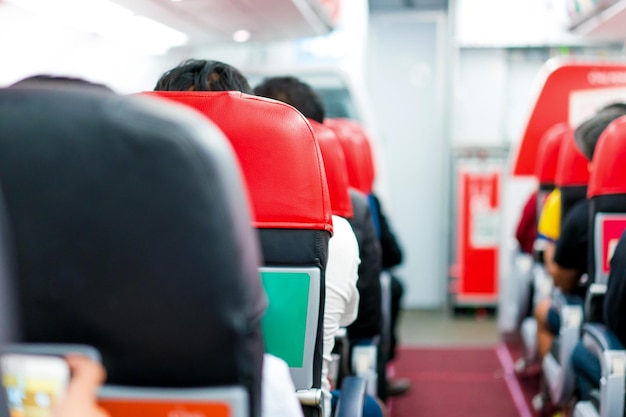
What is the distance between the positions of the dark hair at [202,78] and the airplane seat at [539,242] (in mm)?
2835

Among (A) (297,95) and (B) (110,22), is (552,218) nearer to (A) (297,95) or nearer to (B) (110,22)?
(A) (297,95)

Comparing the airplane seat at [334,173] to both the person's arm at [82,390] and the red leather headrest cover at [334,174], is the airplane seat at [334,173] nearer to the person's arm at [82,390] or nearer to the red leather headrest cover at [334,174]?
the red leather headrest cover at [334,174]

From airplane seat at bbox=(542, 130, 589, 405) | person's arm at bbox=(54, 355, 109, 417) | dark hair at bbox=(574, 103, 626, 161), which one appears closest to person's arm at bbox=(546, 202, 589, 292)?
airplane seat at bbox=(542, 130, 589, 405)

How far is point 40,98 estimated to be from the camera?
1.00m

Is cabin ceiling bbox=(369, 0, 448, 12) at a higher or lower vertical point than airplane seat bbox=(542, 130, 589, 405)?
higher

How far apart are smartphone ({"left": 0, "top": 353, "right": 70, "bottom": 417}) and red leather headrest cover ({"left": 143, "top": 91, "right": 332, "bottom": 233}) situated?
67 cm

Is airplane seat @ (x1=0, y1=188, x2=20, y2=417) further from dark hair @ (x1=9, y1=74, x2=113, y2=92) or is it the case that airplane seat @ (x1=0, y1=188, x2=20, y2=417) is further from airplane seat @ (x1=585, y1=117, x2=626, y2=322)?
airplane seat @ (x1=585, y1=117, x2=626, y2=322)

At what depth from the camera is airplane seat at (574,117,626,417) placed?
2523 millimetres

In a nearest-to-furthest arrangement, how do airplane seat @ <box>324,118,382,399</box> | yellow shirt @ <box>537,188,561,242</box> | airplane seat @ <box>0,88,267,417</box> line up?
airplane seat @ <box>0,88,267,417</box>
airplane seat @ <box>324,118,382,399</box>
yellow shirt @ <box>537,188,561,242</box>

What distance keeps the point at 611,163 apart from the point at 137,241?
2138mm

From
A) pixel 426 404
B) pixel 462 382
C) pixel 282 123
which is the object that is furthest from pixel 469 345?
pixel 282 123

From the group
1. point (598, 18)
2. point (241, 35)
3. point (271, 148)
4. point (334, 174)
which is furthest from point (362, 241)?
point (598, 18)

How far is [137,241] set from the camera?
100 centimetres

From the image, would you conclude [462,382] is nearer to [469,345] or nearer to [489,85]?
[469,345]
